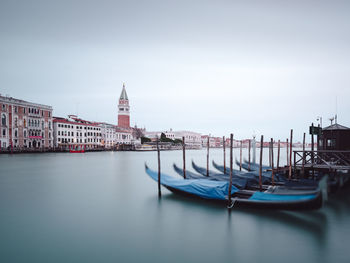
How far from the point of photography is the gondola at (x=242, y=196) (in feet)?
18.4

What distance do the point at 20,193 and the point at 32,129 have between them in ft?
87.9

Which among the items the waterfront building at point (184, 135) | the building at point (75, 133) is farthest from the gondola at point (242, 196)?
the waterfront building at point (184, 135)

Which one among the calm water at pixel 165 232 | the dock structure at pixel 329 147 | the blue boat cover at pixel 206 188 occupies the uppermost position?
the dock structure at pixel 329 147

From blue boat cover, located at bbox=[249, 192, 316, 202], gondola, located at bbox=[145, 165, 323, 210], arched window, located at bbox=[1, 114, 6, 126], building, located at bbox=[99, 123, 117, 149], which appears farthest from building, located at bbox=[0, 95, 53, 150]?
blue boat cover, located at bbox=[249, 192, 316, 202]

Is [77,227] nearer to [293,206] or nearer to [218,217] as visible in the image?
[218,217]

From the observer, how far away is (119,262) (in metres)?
4.53

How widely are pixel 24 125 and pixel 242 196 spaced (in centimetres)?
3273

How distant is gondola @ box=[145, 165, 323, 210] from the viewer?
18.4 ft

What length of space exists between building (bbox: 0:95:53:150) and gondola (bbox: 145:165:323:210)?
91.5 ft

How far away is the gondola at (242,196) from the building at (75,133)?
35.0 metres

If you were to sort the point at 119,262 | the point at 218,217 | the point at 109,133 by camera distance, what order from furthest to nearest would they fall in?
the point at 109,133, the point at 218,217, the point at 119,262

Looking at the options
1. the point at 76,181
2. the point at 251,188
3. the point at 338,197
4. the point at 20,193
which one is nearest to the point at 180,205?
the point at 251,188

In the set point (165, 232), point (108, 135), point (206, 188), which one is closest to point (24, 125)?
point (108, 135)

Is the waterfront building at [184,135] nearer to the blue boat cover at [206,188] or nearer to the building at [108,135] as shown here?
the building at [108,135]
